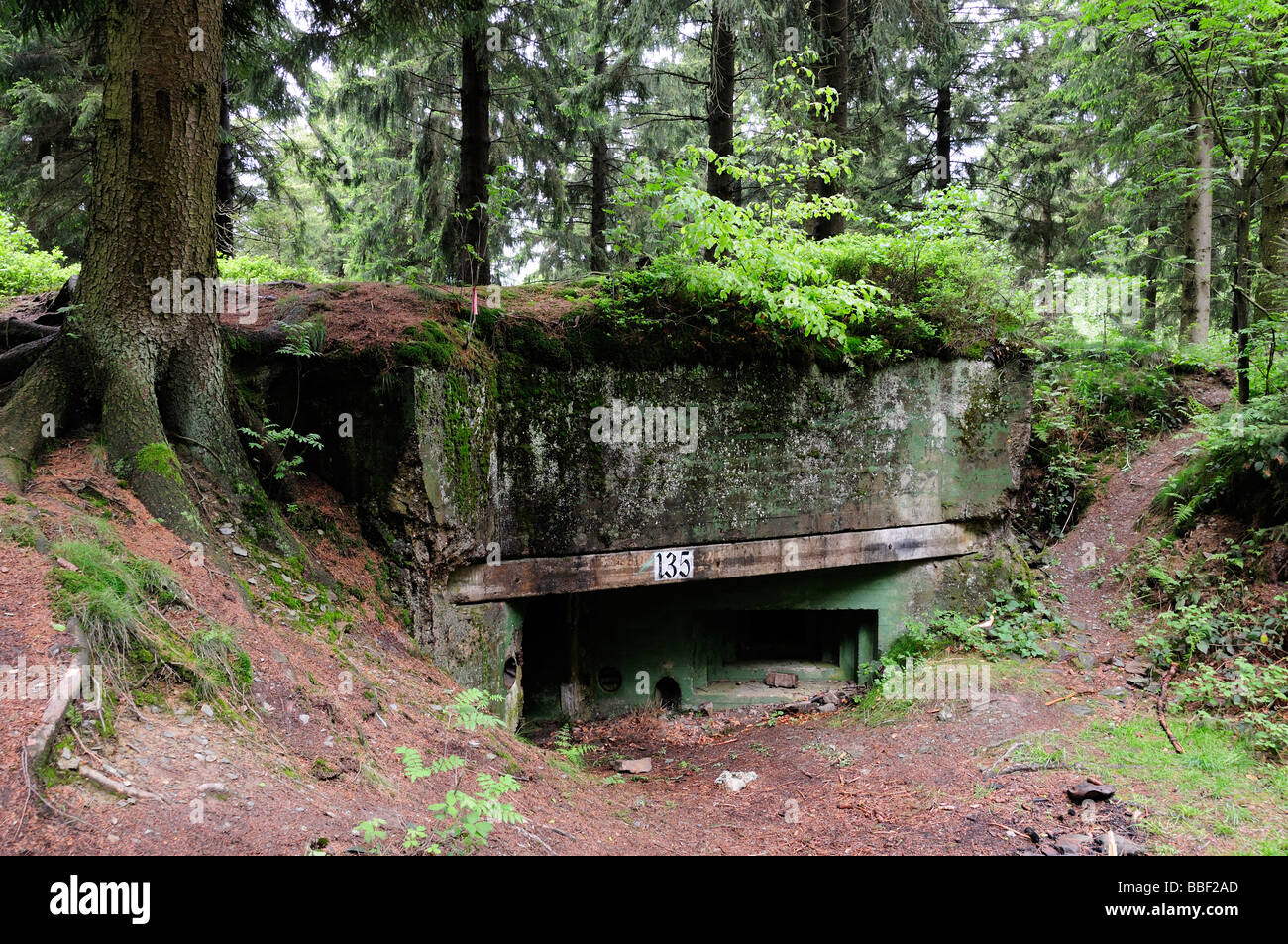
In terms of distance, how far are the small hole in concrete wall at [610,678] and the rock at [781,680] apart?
6.11 ft

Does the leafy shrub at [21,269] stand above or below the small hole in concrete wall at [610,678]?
above

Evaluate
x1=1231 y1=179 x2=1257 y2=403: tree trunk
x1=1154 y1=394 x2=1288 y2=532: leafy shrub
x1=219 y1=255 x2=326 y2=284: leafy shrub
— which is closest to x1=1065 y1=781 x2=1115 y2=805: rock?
x1=1154 y1=394 x2=1288 y2=532: leafy shrub

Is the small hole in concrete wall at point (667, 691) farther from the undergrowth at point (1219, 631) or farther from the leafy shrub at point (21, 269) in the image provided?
the leafy shrub at point (21, 269)

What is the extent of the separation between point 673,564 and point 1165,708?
4.57 metres

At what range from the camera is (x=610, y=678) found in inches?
348

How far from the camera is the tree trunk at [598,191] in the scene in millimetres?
15383

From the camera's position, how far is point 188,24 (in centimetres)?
486

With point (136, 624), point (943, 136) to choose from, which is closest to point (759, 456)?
point (136, 624)

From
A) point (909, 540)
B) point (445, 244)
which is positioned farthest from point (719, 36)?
point (909, 540)

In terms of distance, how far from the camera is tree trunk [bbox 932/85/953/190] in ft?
50.1

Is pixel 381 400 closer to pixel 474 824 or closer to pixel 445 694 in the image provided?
pixel 445 694

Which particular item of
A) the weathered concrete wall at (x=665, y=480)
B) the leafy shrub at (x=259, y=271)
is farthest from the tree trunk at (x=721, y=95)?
the leafy shrub at (x=259, y=271)

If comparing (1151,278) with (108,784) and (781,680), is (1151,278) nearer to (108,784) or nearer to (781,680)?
(781,680)
